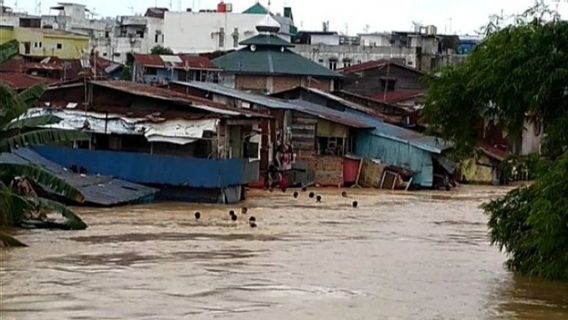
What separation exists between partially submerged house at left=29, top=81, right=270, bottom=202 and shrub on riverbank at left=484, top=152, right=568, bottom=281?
13163mm

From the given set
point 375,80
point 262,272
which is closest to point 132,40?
point 375,80

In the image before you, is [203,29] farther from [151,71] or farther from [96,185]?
[96,185]

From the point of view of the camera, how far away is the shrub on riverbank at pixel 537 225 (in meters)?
16.5

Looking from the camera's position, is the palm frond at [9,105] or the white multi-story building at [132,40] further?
the white multi-story building at [132,40]

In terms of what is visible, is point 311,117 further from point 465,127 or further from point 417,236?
point 465,127

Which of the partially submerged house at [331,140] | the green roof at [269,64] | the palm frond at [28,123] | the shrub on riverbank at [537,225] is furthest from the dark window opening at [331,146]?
the shrub on riverbank at [537,225]

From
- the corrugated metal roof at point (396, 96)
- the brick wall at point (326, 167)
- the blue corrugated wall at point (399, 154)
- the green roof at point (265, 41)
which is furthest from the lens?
the green roof at point (265, 41)

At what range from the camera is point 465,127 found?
1898 centimetres

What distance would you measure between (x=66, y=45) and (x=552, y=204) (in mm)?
55389

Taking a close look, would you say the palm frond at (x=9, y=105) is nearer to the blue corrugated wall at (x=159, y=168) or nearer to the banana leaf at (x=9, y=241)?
the banana leaf at (x=9, y=241)

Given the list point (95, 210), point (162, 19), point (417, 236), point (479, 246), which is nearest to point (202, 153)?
point (95, 210)

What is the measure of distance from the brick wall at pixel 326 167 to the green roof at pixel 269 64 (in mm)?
13898

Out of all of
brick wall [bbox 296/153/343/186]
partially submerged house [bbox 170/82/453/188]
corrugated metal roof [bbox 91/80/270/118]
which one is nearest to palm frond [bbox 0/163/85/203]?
corrugated metal roof [bbox 91/80/270/118]

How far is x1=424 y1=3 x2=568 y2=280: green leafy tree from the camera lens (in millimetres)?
16891
